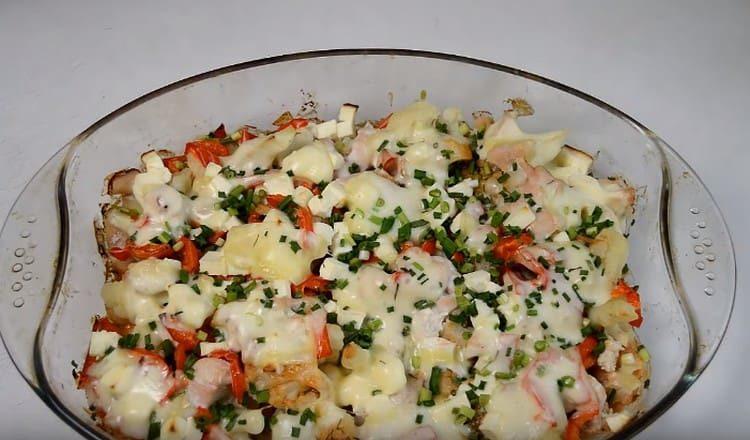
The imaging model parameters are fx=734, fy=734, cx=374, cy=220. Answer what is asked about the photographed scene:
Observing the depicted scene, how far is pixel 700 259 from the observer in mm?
1542

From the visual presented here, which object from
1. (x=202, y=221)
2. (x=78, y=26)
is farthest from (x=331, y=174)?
(x=78, y=26)

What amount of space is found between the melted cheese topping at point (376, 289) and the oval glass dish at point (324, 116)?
8cm

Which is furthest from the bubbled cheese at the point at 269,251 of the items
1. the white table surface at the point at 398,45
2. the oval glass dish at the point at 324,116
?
the white table surface at the point at 398,45

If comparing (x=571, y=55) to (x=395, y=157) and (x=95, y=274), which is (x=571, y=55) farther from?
(x=95, y=274)

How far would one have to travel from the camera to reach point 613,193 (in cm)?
166

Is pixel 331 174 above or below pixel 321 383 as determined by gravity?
above

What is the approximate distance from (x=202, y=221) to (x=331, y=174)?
31cm

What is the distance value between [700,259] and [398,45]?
4.30 feet

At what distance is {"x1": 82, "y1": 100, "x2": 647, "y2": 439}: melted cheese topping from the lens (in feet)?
4.35

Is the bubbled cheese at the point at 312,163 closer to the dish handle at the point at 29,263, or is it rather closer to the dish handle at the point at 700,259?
the dish handle at the point at 29,263

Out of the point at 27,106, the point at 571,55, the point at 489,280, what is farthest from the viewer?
the point at 571,55

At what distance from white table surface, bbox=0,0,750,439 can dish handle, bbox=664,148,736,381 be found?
0.48 metres

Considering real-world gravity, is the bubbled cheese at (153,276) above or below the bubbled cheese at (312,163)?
below

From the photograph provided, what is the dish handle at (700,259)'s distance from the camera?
4.73 feet
